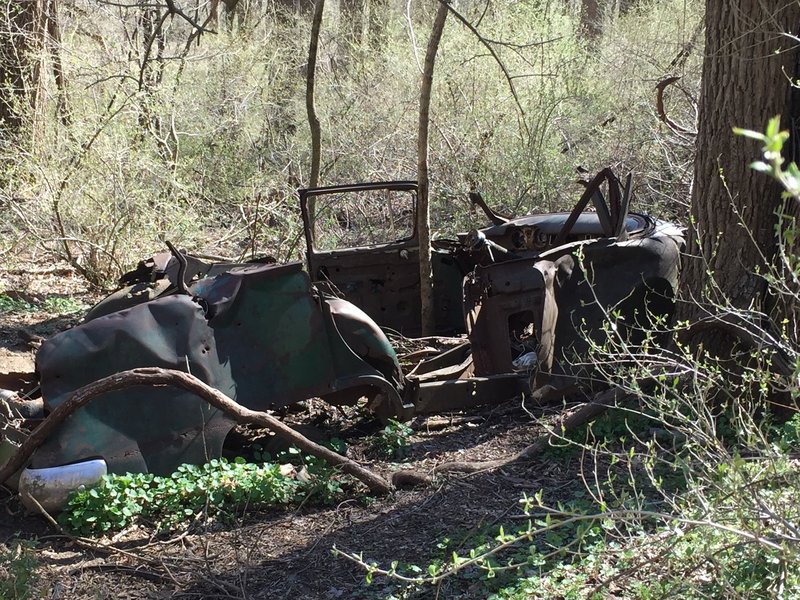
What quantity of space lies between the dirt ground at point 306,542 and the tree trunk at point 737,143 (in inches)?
61.5

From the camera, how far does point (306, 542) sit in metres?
4.57

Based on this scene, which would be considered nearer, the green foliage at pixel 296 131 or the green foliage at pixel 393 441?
the green foliage at pixel 393 441

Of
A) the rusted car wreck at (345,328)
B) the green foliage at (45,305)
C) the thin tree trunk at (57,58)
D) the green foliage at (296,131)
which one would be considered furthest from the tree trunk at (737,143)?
the thin tree trunk at (57,58)

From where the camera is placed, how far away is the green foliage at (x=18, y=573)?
12.7ft

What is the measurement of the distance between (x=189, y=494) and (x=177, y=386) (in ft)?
2.03

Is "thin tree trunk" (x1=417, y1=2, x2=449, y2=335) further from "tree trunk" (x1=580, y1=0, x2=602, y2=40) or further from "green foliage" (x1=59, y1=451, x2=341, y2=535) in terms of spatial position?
"tree trunk" (x1=580, y1=0, x2=602, y2=40)

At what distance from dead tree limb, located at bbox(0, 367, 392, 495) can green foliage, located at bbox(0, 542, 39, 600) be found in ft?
1.64

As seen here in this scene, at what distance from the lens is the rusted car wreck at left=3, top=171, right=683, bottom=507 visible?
4.95 m

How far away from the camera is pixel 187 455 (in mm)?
5035

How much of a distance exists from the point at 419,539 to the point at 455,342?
2629 millimetres

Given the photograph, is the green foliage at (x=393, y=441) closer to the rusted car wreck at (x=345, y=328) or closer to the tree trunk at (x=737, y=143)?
the rusted car wreck at (x=345, y=328)

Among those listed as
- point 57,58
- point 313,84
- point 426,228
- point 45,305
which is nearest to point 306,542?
point 426,228

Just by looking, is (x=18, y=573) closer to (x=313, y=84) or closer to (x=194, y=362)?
(x=194, y=362)

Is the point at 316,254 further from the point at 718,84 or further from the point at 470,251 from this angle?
the point at 718,84
